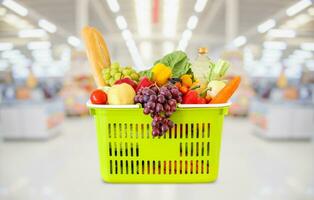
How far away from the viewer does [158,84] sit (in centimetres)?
103

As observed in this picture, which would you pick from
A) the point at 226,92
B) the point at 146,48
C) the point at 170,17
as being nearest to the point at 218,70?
the point at 226,92

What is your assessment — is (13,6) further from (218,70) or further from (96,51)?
(218,70)

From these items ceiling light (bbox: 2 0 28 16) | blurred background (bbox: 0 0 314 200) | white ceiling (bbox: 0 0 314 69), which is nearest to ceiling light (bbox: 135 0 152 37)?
blurred background (bbox: 0 0 314 200)

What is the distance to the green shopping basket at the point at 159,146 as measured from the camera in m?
1.05

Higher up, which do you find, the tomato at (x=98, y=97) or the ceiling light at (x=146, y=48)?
the ceiling light at (x=146, y=48)

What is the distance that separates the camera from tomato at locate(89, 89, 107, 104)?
100 cm

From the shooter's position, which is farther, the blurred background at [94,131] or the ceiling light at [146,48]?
the ceiling light at [146,48]

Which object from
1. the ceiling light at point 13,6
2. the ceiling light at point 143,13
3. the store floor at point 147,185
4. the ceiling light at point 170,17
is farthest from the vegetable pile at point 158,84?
the ceiling light at point 170,17

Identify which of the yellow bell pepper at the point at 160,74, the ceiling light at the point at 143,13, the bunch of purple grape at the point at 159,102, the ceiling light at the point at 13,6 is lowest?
the bunch of purple grape at the point at 159,102

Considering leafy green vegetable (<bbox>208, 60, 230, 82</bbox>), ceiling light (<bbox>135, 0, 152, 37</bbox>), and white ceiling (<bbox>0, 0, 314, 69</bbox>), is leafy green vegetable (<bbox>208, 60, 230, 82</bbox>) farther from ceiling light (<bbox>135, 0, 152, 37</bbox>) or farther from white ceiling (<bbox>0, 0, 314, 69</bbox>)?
ceiling light (<bbox>135, 0, 152, 37</bbox>)

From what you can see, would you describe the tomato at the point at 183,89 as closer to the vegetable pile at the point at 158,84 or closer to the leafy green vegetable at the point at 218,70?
the vegetable pile at the point at 158,84

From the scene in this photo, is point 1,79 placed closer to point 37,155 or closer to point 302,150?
point 37,155

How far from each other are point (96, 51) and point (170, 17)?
12.9 m

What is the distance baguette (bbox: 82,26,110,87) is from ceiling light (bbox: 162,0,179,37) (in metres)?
9.02
